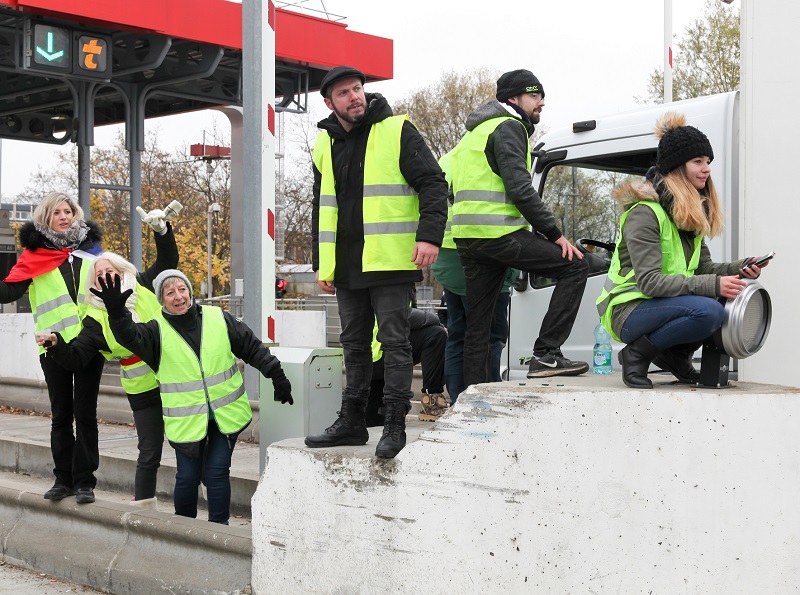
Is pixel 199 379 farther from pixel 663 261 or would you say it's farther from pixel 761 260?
pixel 761 260

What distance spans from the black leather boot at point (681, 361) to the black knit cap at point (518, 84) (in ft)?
5.51

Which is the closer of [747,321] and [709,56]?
[747,321]

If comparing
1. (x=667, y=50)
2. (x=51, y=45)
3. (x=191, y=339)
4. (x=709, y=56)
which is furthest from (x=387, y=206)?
(x=709, y=56)

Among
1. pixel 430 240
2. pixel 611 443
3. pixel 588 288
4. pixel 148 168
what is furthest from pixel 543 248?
pixel 148 168

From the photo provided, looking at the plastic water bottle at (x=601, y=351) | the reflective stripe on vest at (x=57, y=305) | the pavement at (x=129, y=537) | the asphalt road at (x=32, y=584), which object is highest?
the reflective stripe on vest at (x=57, y=305)

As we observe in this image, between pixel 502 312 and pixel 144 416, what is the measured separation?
6.95 ft

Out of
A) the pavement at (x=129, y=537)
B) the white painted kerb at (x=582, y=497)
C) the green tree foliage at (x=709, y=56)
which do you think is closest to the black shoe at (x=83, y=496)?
the pavement at (x=129, y=537)

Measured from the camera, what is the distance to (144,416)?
6.37 m

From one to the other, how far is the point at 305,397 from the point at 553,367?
1416mm

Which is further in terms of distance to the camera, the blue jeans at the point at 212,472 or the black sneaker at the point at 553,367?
the blue jeans at the point at 212,472

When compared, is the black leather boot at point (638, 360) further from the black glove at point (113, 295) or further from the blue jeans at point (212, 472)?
the black glove at point (113, 295)

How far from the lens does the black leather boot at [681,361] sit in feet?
15.1

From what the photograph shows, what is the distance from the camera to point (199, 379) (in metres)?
5.86

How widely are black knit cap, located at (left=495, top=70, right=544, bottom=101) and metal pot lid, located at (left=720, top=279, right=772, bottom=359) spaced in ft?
5.59
